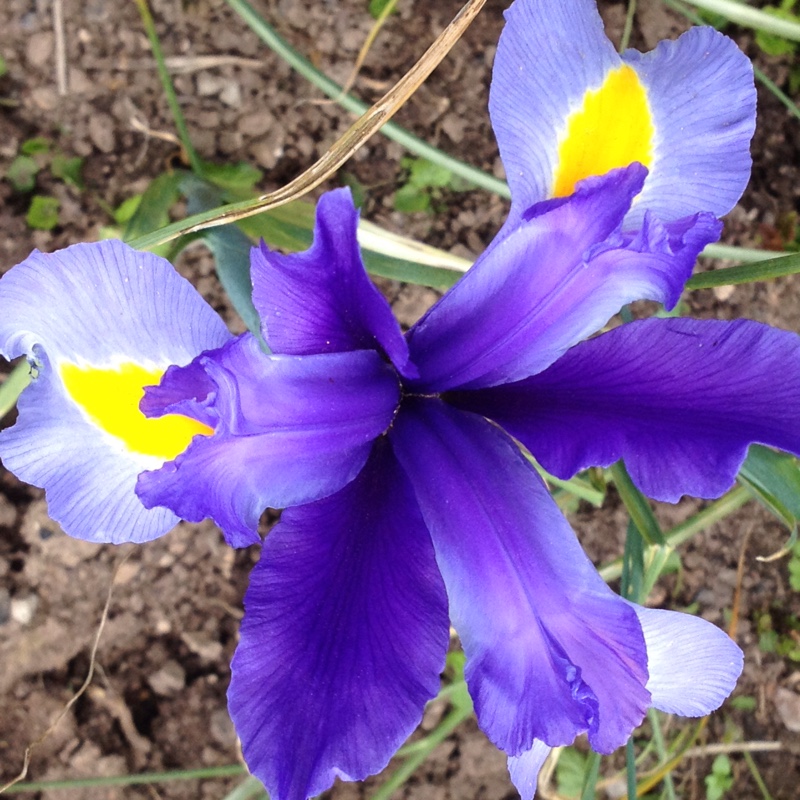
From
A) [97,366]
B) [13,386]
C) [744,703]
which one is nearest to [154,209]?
[13,386]

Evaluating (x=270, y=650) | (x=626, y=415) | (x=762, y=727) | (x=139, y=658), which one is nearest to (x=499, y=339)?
(x=626, y=415)

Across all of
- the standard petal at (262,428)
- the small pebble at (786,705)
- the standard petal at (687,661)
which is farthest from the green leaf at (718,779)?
the standard petal at (262,428)

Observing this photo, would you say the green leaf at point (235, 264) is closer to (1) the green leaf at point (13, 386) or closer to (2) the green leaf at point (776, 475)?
(1) the green leaf at point (13, 386)

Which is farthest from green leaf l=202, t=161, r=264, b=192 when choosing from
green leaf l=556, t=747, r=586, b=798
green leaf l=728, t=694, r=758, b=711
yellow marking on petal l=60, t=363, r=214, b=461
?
green leaf l=728, t=694, r=758, b=711

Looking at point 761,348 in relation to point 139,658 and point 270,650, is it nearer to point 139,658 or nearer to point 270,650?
point 270,650

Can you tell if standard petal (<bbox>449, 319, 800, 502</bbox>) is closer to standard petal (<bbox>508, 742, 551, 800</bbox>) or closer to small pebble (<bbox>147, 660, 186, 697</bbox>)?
standard petal (<bbox>508, 742, 551, 800</bbox>)
